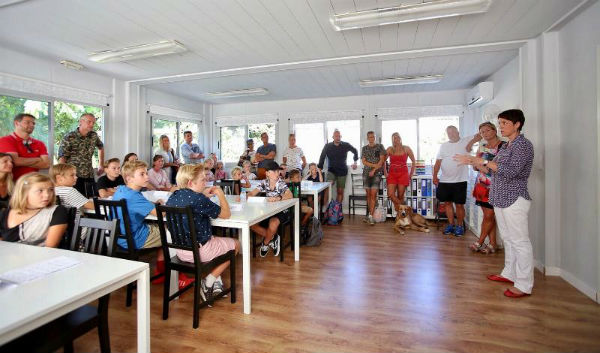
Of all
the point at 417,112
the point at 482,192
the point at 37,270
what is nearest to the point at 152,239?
the point at 37,270

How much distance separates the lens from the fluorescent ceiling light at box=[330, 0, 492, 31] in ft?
8.48

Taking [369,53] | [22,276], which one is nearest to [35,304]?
[22,276]

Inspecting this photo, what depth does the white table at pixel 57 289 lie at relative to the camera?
1.00 meters

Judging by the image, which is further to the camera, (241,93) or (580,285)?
(241,93)

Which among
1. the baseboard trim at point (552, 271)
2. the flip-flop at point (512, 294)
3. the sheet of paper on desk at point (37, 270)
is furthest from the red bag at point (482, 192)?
the sheet of paper on desk at point (37, 270)

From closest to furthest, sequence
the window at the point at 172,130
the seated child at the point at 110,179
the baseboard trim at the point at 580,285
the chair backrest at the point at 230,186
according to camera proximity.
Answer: the baseboard trim at the point at 580,285 < the seated child at the point at 110,179 < the chair backrest at the point at 230,186 < the window at the point at 172,130

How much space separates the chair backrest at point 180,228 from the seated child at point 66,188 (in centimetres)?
95

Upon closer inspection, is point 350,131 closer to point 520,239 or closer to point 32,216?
point 520,239

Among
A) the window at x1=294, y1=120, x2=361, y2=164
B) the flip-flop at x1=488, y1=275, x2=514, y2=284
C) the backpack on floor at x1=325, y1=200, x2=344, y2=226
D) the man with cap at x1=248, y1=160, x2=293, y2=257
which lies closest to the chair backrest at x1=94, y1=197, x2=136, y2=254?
the man with cap at x1=248, y1=160, x2=293, y2=257

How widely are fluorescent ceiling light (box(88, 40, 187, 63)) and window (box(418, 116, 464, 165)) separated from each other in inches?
194

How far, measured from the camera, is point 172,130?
675cm

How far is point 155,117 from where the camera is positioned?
19.9ft

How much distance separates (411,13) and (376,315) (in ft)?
8.11

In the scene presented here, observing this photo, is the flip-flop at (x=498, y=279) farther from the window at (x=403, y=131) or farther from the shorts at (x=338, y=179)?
the window at (x=403, y=131)
